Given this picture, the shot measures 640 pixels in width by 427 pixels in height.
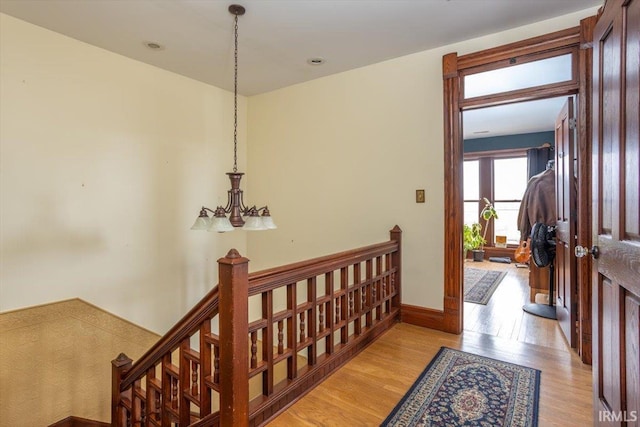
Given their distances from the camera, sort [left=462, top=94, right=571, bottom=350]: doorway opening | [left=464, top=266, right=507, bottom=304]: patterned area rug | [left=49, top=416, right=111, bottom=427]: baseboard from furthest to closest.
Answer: [left=464, top=266, right=507, bottom=304]: patterned area rug, [left=462, top=94, right=571, bottom=350]: doorway opening, [left=49, top=416, right=111, bottom=427]: baseboard

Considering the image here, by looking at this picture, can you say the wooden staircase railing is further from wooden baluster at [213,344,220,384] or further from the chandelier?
the chandelier

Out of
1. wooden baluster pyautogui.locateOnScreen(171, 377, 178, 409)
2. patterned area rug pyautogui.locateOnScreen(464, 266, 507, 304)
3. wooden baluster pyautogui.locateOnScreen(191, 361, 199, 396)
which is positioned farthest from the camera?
patterned area rug pyautogui.locateOnScreen(464, 266, 507, 304)

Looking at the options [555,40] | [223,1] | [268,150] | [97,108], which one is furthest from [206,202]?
[555,40]

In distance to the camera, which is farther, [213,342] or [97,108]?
[97,108]

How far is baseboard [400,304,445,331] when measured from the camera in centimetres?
296

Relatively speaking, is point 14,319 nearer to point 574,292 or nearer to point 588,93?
point 574,292

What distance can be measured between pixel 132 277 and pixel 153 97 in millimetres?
1845

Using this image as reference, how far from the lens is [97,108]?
9.81ft

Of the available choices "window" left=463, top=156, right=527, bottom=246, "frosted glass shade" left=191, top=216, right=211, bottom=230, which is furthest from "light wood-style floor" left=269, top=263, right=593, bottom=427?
"window" left=463, top=156, right=527, bottom=246

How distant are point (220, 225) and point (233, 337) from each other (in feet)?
2.72

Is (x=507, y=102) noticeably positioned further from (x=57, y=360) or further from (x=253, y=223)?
(x=57, y=360)

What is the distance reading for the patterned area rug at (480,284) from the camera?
161 inches

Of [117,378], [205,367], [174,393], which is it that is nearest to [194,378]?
[205,367]
